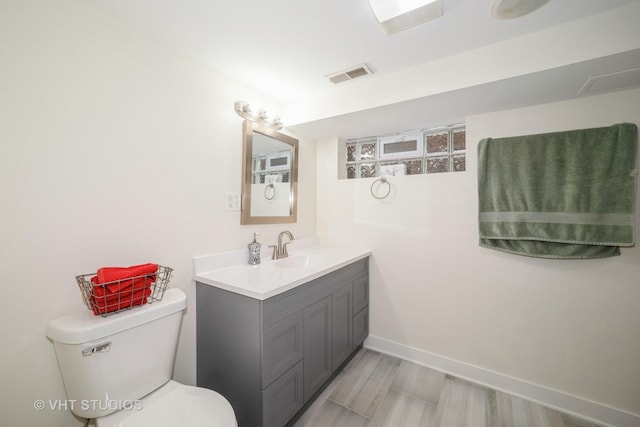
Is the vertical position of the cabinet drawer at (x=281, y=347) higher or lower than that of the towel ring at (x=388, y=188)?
lower

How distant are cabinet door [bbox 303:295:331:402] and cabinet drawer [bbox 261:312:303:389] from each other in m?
0.07

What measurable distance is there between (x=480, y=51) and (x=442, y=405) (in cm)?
216

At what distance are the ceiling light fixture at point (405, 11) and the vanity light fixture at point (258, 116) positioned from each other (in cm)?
97

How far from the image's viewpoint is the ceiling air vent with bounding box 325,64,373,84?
1.59 metres

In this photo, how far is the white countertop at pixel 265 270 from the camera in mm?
1252

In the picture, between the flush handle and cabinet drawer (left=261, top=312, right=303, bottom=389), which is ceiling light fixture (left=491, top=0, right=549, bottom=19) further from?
the flush handle

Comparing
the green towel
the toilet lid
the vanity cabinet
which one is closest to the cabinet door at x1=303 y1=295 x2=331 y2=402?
the vanity cabinet

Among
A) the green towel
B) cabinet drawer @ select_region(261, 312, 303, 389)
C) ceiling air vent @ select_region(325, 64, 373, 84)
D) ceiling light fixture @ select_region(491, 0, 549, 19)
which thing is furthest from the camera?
ceiling air vent @ select_region(325, 64, 373, 84)

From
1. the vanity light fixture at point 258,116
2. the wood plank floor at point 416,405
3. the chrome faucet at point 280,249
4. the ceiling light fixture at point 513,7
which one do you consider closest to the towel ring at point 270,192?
the chrome faucet at point 280,249

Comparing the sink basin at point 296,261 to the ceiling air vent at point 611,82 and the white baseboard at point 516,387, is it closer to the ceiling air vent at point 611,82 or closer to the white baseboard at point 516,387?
the white baseboard at point 516,387

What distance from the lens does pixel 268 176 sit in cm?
196

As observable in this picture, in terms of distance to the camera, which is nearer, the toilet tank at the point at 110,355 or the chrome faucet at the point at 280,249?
the toilet tank at the point at 110,355

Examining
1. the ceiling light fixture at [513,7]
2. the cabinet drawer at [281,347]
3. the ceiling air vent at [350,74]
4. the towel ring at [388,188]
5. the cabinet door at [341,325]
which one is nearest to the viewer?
the ceiling light fixture at [513,7]

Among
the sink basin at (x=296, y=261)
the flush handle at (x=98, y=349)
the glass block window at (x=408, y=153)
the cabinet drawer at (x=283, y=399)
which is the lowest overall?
the cabinet drawer at (x=283, y=399)
